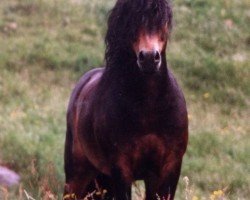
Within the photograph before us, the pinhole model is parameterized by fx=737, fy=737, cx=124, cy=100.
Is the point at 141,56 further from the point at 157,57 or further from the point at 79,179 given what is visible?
the point at 79,179

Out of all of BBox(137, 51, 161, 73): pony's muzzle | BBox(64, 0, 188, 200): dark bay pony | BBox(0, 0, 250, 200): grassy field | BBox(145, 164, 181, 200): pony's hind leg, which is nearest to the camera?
BBox(137, 51, 161, 73): pony's muzzle

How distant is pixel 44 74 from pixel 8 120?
3.25 metres

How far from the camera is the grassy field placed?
8.20 metres

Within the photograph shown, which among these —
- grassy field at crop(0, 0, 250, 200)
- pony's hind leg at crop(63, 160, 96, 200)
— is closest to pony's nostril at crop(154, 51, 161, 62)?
pony's hind leg at crop(63, 160, 96, 200)

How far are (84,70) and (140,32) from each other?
26.5 feet

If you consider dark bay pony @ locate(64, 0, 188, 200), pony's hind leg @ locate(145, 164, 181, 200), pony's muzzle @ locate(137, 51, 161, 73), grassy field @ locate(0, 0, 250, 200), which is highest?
pony's muzzle @ locate(137, 51, 161, 73)

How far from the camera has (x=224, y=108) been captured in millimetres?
11570

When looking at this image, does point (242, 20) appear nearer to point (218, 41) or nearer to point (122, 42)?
point (218, 41)

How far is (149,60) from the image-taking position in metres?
4.55

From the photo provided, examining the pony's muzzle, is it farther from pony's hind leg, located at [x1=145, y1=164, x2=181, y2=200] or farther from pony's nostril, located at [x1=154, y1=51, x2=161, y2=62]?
pony's hind leg, located at [x1=145, y1=164, x2=181, y2=200]

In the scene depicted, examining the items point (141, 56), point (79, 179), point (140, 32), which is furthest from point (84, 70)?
point (141, 56)

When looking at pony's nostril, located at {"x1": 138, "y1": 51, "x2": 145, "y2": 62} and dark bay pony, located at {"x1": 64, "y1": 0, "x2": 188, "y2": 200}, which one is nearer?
pony's nostril, located at {"x1": 138, "y1": 51, "x2": 145, "y2": 62}

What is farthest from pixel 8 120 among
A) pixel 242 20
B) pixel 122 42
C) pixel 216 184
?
pixel 242 20

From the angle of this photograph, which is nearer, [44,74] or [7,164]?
[7,164]
